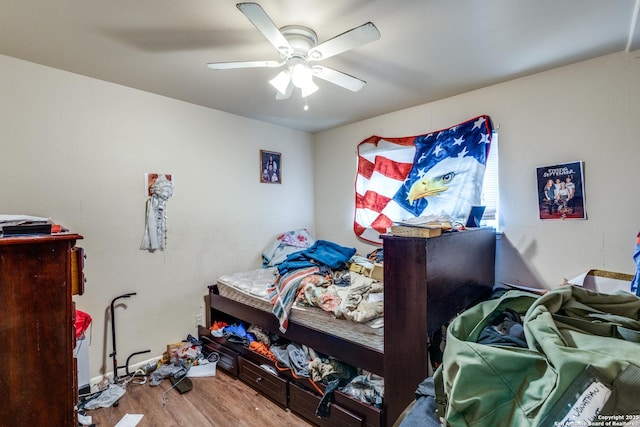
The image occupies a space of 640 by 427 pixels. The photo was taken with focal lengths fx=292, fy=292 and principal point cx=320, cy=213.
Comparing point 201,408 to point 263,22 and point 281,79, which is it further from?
point 263,22

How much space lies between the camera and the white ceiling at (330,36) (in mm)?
1459

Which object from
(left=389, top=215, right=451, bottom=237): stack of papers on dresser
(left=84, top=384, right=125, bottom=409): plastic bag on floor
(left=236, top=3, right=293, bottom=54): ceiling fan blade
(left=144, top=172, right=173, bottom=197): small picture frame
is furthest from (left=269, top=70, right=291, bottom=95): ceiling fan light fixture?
(left=84, top=384, right=125, bottom=409): plastic bag on floor

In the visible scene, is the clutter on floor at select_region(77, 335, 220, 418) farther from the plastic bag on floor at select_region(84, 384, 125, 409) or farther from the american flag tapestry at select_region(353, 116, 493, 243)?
the american flag tapestry at select_region(353, 116, 493, 243)

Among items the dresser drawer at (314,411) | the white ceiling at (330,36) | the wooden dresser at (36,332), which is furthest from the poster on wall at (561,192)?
the wooden dresser at (36,332)

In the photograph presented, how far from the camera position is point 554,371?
2.32 ft

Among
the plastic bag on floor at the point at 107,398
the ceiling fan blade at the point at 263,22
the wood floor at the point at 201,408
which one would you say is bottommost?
the wood floor at the point at 201,408

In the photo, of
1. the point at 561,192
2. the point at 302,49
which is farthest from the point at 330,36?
the point at 561,192

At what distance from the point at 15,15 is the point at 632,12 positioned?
317 cm

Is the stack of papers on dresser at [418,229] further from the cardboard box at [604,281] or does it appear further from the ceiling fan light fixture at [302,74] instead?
the cardboard box at [604,281]

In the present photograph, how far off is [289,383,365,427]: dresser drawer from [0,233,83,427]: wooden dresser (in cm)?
116

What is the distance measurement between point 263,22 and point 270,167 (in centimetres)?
213

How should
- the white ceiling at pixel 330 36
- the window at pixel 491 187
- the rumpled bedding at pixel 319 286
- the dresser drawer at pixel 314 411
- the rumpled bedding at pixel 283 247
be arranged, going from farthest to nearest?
the rumpled bedding at pixel 283 247 < the window at pixel 491 187 < the rumpled bedding at pixel 319 286 < the dresser drawer at pixel 314 411 < the white ceiling at pixel 330 36

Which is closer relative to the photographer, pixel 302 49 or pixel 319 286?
pixel 302 49

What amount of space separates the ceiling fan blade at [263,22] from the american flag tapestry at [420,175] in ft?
5.62
